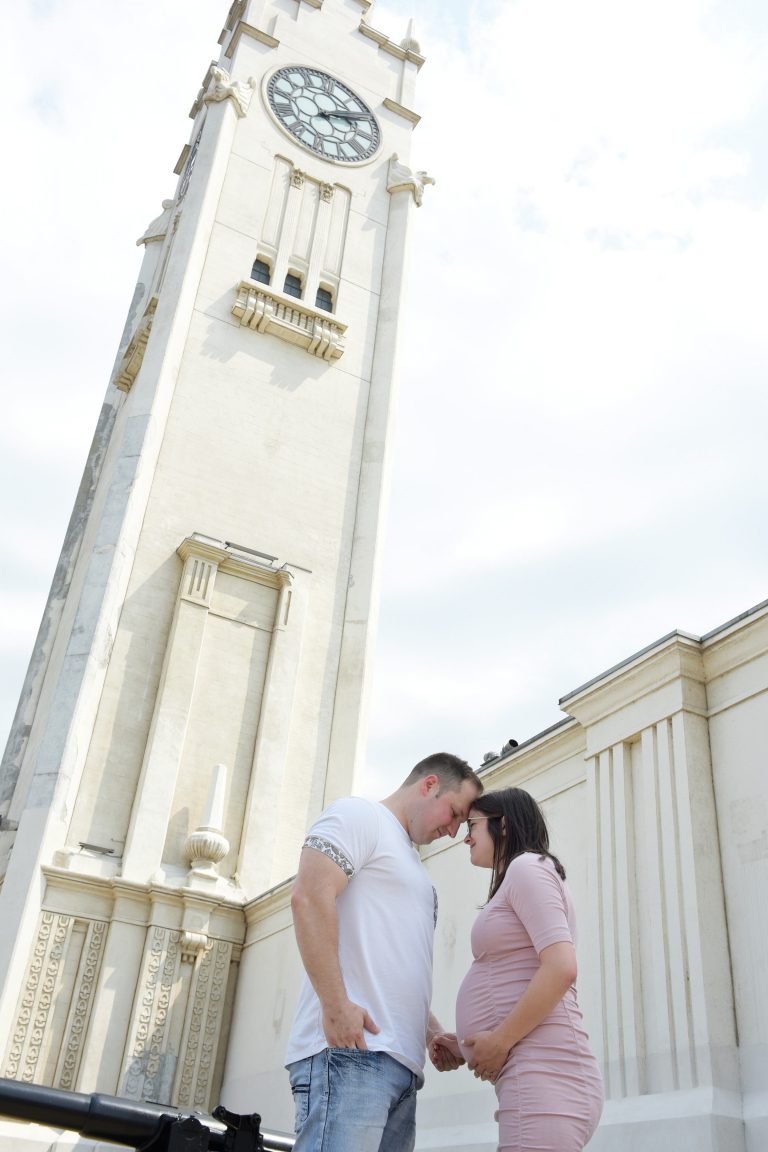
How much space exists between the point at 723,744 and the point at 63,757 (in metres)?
10.7

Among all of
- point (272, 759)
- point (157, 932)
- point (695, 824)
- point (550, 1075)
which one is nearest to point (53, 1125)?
point (550, 1075)

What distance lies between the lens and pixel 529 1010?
3064mm

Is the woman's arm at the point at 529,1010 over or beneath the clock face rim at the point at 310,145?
beneath

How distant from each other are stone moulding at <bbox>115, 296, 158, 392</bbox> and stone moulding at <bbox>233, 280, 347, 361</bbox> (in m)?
2.18

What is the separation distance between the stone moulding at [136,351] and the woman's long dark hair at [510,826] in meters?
18.5

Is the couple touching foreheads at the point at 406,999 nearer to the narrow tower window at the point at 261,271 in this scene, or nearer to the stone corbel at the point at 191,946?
the stone corbel at the point at 191,946

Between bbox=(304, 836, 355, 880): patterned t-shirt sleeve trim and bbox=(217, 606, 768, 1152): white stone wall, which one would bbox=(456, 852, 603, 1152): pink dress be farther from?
bbox=(217, 606, 768, 1152): white stone wall

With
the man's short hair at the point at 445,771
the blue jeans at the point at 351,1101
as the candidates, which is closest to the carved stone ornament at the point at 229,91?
the man's short hair at the point at 445,771

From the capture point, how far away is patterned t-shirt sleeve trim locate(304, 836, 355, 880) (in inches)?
125

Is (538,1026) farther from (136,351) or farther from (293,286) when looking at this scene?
(136,351)

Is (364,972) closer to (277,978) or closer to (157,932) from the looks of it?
(277,978)

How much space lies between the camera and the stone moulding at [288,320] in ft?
64.8

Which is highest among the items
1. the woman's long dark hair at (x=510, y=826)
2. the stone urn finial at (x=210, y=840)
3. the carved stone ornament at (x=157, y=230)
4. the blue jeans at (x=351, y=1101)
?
the carved stone ornament at (x=157, y=230)

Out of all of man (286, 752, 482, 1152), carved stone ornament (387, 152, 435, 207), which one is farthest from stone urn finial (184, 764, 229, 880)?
carved stone ornament (387, 152, 435, 207)
